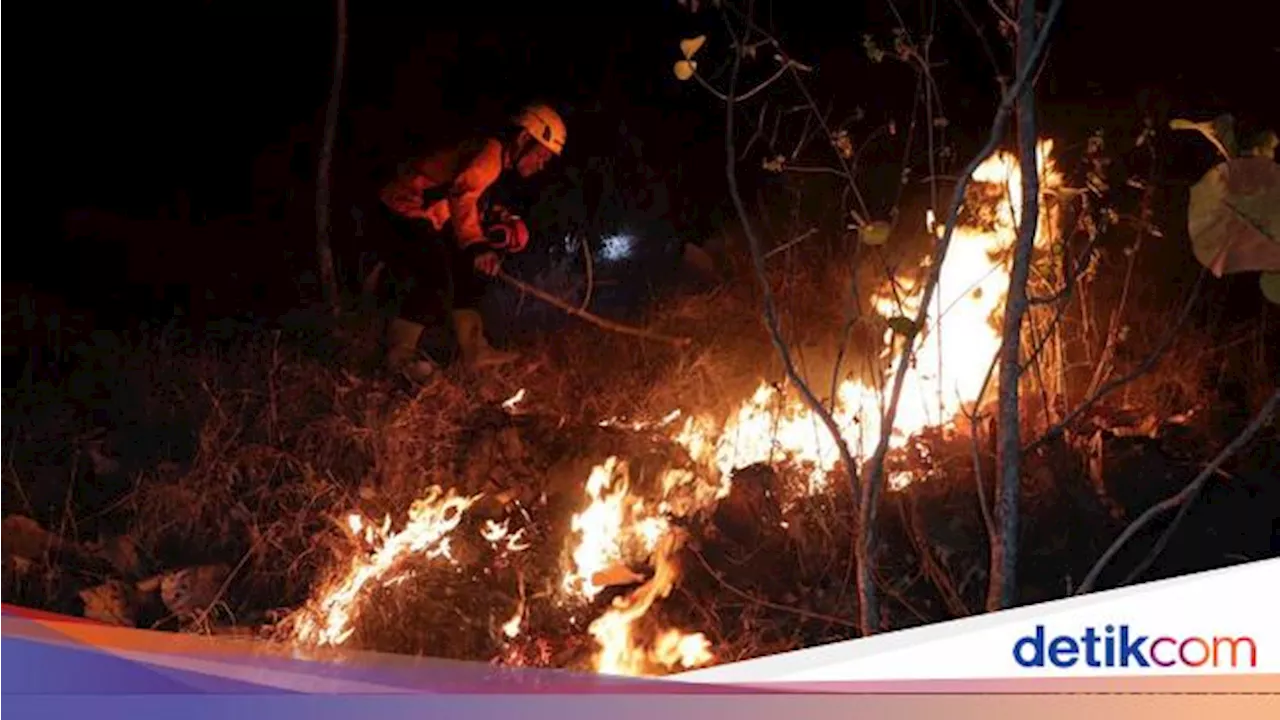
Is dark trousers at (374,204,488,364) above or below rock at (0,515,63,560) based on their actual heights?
above

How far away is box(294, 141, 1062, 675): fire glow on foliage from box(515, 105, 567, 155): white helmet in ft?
2.84

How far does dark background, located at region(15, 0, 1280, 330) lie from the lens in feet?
15.0

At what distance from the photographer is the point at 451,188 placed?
4699 millimetres

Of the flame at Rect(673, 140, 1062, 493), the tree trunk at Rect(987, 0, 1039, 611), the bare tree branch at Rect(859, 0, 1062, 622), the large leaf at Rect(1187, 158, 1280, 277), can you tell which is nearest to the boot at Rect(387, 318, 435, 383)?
the flame at Rect(673, 140, 1062, 493)

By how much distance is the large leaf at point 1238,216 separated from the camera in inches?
137

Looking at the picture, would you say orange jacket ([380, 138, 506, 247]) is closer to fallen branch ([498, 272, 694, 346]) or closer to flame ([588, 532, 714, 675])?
fallen branch ([498, 272, 694, 346])

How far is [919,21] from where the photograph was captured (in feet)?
15.3

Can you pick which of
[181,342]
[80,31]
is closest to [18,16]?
[80,31]

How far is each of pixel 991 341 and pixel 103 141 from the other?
2.74 meters

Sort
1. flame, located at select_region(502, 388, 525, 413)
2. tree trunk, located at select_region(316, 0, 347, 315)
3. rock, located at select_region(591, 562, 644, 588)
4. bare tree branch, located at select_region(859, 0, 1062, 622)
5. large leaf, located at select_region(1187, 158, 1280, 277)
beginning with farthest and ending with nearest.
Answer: tree trunk, located at select_region(316, 0, 347, 315), flame, located at select_region(502, 388, 525, 413), rock, located at select_region(591, 562, 644, 588), large leaf, located at select_region(1187, 158, 1280, 277), bare tree branch, located at select_region(859, 0, 1062, 622)

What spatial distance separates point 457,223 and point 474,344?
42 cm

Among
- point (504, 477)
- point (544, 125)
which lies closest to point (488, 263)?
point (544, 125)

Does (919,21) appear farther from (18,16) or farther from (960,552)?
(18,16)

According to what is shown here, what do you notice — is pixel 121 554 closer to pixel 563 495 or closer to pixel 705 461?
pixel 563 495
